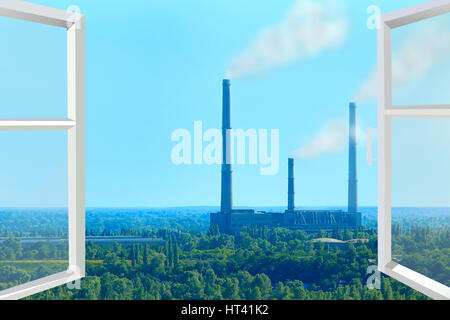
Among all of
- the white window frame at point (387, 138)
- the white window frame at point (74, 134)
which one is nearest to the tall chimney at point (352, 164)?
the white window frame at point (387, 138)

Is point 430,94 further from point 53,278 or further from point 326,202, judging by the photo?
point 326,202

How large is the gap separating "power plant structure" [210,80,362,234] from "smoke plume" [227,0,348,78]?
440cm

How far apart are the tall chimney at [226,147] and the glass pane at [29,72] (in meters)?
12.8

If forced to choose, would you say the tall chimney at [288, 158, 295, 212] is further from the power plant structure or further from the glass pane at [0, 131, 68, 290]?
the glass pane at [0, 131, 68, 290]

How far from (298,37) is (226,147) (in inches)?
344

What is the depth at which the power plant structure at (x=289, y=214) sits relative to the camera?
17.0 metres

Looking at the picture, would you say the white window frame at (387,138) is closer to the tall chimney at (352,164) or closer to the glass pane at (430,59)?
the glass pane at (430,59)

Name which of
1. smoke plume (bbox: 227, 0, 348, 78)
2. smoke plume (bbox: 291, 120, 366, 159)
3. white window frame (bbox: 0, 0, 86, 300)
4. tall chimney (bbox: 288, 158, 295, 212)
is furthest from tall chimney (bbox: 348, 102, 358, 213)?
white window frame (bbox: 0, 0, 86, 300)

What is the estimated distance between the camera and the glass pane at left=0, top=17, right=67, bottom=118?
2410 millimetres

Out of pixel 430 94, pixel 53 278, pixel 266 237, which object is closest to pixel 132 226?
pixel 266 237

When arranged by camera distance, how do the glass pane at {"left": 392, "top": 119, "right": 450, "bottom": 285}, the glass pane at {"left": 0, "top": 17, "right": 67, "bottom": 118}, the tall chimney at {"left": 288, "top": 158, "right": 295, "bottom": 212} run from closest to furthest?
1. the glass pane at {"left": 0, "top": 17, "right": 67, "bottom": 118}
2. the glass pane at {"left": 392, "top": 119, "right": 450, "bottom": 285}
3. the tall chimney at {"left": 288, "top": 158, "right": 295, "bottom": 212}

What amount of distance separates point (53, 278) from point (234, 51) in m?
20.6

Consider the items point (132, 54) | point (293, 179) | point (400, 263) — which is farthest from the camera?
point (132, 54)

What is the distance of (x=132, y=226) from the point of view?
74.3 ft
